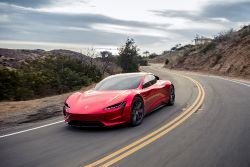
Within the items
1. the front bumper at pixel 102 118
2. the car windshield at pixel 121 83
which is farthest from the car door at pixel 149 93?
the front bumper at pixel 102 118

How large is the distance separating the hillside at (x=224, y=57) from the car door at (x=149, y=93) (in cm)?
2483

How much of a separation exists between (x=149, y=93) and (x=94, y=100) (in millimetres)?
2076

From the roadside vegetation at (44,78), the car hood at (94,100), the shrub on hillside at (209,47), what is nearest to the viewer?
the car hood at (94,100)

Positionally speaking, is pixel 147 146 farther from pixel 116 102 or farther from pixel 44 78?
pixel 44 78

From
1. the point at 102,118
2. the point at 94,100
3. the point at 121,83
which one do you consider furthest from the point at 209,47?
the point at 102,118

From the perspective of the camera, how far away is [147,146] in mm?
6949

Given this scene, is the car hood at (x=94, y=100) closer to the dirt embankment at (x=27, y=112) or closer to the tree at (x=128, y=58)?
the dirt embankment at (x=27, y=112)

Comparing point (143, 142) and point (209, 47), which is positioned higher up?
point (209, 47)

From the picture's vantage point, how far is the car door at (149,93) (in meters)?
9.90

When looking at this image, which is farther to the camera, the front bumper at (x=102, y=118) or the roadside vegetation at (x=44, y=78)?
the roadside vegetation at (x=44, y=78)

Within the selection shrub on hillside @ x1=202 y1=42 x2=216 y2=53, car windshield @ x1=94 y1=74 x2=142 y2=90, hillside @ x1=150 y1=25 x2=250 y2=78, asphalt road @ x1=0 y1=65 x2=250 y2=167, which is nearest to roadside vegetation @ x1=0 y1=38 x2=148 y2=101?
car windshield @ x1=94 y1=74 x2=142 y2=90

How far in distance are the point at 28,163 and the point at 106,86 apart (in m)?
4.35

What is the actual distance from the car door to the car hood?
0.80 meters

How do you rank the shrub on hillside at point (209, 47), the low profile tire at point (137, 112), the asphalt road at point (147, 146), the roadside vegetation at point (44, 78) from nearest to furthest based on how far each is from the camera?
the asphalt road at point (147, 146) < the low profile tire at point (137, 112) < the roadside vegetation at point (44, 78) < the shrub on hillside at point (209, 47)
